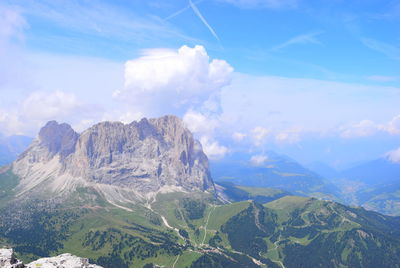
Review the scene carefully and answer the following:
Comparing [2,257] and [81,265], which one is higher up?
[2,257]

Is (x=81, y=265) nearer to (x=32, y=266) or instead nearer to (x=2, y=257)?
(x=32, y=266)

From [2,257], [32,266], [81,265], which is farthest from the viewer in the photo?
[81,265]

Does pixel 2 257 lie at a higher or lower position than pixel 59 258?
higher

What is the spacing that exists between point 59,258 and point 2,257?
3621cm

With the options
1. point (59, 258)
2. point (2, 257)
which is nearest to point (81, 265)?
point (59, 258)

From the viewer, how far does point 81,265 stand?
113 m

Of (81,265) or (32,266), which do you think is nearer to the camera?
(32,266)

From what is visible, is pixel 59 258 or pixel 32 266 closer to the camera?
pixel 32 266

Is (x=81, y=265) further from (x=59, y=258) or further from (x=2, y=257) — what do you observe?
(x=2, y=257)

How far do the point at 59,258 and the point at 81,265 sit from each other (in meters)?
9.85

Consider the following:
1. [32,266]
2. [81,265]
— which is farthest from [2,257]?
[81,265]

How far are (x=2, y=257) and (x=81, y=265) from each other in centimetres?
3464

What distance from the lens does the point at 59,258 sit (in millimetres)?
116688

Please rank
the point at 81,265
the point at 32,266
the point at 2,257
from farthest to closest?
the point at 81,265, the point at 32,266, the point at 2,257
